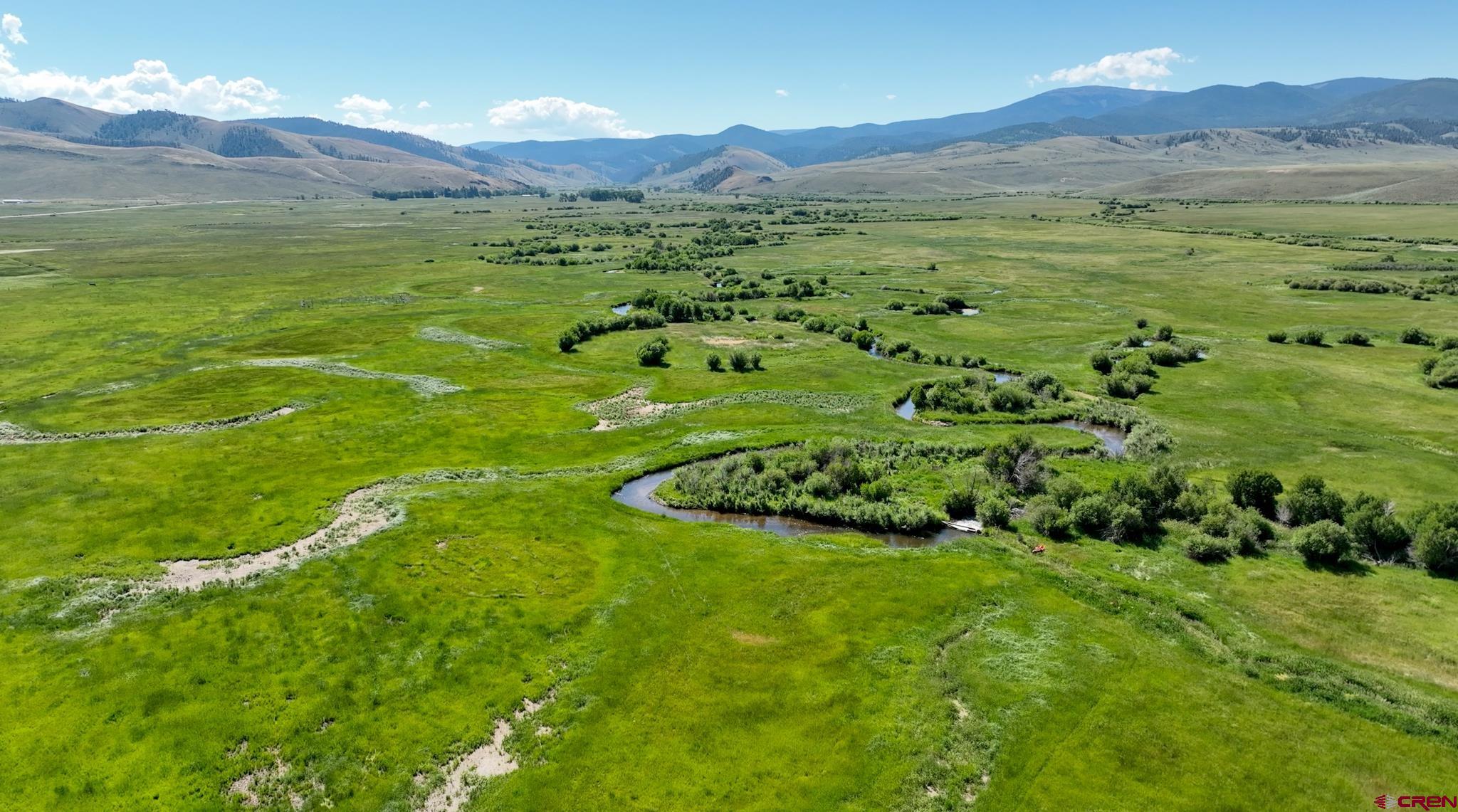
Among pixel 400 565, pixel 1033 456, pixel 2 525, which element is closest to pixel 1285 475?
pixel 1033 456

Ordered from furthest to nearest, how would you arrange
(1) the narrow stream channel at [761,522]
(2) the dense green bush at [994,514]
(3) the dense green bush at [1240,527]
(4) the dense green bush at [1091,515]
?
(2) the dense green bush at [994,514]
(1) the narrow stream channel at [761,522]
(4) the dense green bush at [1091,515]
(3) the dense green bush at [1240,527]

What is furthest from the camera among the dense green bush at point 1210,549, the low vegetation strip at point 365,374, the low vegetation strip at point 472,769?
the low vegetation strip at point 365,374

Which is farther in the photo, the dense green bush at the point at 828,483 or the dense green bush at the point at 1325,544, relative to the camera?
the dense green bush at the point at 828,483

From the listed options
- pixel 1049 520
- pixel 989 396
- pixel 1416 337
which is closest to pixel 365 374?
pixel 989 396

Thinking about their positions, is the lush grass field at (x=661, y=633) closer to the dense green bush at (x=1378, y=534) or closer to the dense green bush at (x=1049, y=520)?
the dense green bush at (x=1378, y=534)

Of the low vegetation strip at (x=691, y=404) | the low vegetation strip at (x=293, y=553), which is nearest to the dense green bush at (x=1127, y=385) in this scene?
the low vegetation strip at (x=691, y=404)

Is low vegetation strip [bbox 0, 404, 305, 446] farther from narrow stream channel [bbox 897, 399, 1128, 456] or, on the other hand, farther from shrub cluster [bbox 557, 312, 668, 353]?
narrow stream channel [bbox 897, 399, 1128, 456]

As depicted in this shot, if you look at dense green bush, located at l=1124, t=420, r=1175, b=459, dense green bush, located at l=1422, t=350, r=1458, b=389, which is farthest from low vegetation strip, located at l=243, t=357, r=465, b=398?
dense green bush, located at l=1422, t=350, r=1458, b=389
